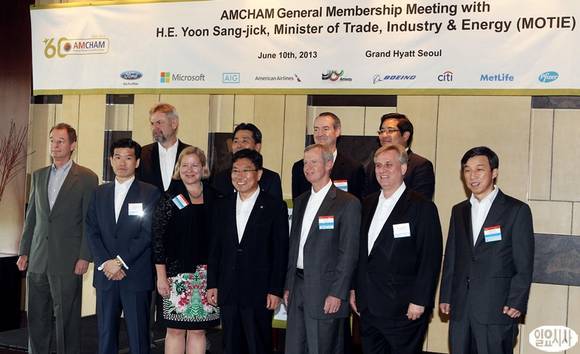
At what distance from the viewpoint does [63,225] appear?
5023mm

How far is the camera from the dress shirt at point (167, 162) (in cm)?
523

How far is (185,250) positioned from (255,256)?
1.57 ft

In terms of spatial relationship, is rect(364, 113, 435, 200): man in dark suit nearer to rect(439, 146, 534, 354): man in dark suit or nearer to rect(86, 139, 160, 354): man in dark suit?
rect(439, 146, 534, 354): man in dark suit

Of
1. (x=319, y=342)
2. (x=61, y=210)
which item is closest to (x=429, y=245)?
(x=319, y=342)

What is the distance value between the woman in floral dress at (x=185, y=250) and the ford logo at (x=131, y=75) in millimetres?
2412

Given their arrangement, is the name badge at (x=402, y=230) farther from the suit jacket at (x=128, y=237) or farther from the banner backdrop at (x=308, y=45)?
the banner backdrop at (x=308, y=45)

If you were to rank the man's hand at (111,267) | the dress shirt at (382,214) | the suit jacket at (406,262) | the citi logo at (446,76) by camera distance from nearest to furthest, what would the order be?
the suit jacket at (406,262) < the dress shirt at (382,214) < the man's hand at (111,267) < the citi logo at (446,76)

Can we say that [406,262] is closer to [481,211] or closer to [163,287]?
[481,211]

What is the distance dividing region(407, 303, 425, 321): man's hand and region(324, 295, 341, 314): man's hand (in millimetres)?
403

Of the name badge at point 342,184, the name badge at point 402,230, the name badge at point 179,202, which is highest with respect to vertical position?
the name badge at point 342,184

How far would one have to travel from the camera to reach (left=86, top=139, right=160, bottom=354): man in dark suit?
179 inches

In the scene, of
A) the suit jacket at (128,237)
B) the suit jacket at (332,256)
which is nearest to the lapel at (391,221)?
the suit jacket at (332,256)

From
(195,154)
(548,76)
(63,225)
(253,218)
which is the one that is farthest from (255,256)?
(548,76)

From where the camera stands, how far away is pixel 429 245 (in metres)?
3.93
